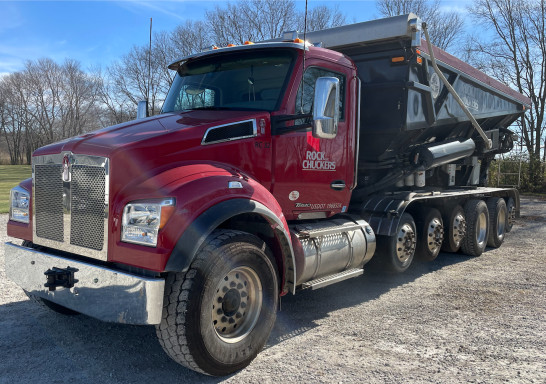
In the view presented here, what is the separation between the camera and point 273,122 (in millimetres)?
4316

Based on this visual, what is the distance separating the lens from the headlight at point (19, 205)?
412 centimetres

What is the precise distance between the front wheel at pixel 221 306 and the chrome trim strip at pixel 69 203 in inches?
24.3

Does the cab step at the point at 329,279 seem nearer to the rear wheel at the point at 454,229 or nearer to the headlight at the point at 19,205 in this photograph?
the headlight at the point at 19,205

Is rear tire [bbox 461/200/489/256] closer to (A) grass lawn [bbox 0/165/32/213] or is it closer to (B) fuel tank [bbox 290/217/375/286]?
(B) fuel tank [bbox 290/217/375/286]

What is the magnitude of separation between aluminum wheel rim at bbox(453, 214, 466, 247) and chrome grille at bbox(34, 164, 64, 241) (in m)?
6.32

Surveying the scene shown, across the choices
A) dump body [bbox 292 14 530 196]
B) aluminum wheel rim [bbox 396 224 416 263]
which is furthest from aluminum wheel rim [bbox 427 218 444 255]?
dump body [bbox 292 14 530 196]

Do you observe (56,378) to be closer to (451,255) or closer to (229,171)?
(229,171)

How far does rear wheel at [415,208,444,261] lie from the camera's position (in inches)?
273

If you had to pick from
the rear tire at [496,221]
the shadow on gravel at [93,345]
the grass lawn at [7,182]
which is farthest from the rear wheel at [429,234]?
the grass lawn at [7,182]

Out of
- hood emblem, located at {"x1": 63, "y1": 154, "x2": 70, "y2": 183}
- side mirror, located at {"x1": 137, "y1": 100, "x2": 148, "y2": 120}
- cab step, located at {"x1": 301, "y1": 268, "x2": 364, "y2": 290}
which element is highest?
side mirror, located at {"x1": 137, "y1": 100, "x2": 148, "y2": 120}

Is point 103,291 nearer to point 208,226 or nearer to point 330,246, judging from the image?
point 208,226

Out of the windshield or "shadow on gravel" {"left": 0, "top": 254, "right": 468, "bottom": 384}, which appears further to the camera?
the windshield

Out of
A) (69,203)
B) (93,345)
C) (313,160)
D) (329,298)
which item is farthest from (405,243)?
(69,203)

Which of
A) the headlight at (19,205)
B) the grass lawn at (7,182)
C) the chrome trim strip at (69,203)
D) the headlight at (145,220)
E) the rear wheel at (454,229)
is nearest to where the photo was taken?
the headlight at (145,220)
